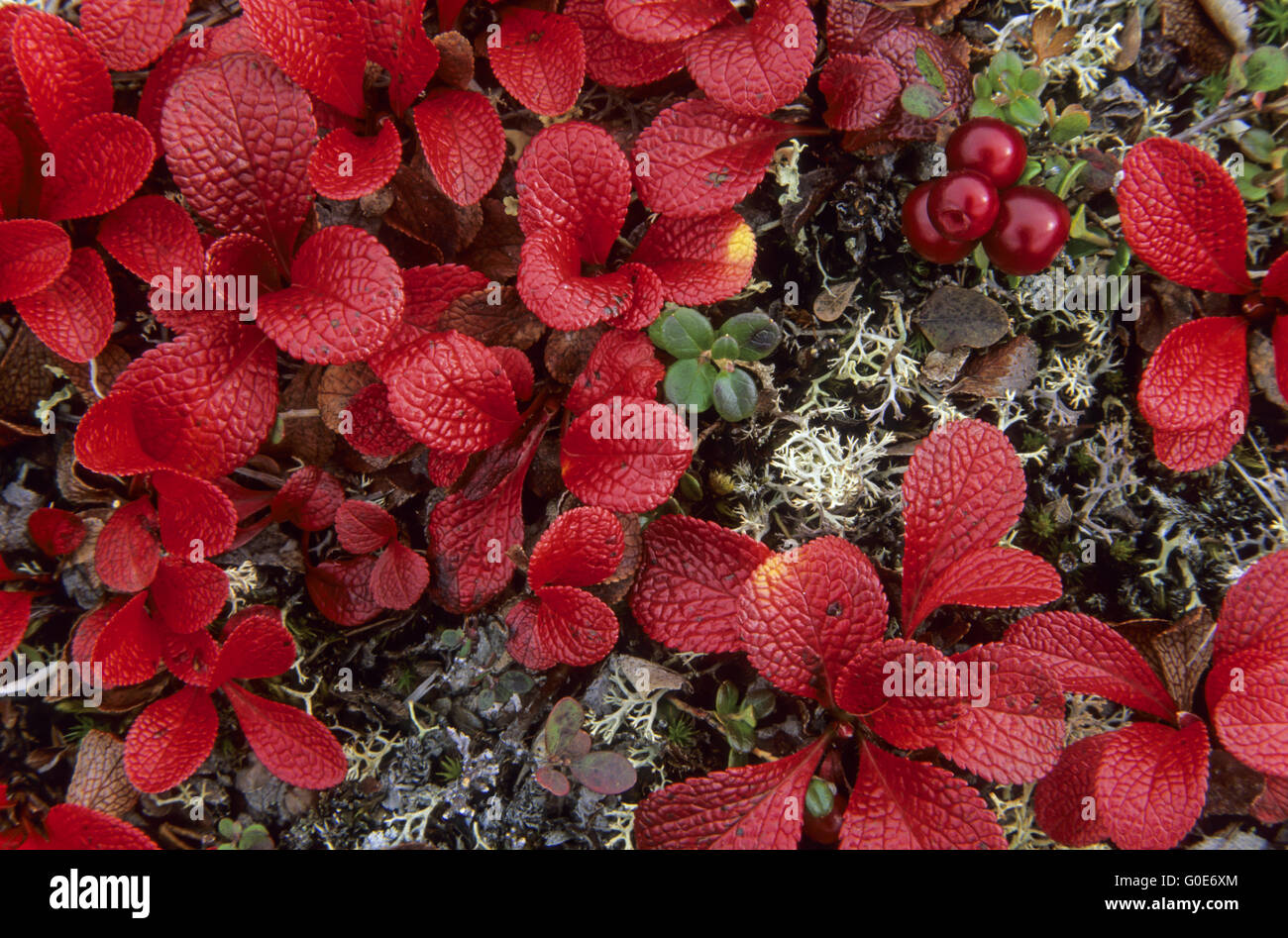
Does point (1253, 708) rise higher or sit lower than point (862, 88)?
lower

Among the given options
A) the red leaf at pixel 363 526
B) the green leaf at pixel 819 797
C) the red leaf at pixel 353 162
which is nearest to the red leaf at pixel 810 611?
the green leaf at pixel 819 797

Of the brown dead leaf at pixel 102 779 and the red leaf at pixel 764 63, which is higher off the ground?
the red leaf at pixel 764 63

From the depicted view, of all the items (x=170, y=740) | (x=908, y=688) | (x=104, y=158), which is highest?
(x=104, y=158)

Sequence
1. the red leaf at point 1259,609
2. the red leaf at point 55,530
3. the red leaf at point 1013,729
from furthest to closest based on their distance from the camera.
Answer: the red leaf at point 55,530
the red leaf at point 1259,609
the red leaf at point 1013,729

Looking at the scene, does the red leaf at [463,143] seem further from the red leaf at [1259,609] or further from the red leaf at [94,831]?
the red leaf at [1259,609]

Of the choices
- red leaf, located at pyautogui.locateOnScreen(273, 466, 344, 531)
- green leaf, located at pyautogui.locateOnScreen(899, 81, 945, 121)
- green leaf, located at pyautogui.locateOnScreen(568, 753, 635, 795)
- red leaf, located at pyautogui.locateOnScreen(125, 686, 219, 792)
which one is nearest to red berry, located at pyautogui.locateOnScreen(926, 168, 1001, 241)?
green leaf, located at pyautogui.locateOnScreen(899, 81, 945, 121)

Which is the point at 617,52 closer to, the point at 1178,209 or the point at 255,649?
the point at 1178,209

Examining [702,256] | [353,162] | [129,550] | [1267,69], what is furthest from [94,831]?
[1267,69]

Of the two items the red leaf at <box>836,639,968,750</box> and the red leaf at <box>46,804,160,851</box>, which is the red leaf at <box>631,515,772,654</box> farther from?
the red leaf at <box>46,804,160,851</box>
